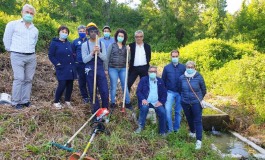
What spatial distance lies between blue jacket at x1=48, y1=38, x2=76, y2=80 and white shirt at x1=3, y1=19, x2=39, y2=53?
0.41m

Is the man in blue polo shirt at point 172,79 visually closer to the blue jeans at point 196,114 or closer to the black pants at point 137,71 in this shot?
the blue jeans at point 196,114

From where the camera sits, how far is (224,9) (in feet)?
92.4

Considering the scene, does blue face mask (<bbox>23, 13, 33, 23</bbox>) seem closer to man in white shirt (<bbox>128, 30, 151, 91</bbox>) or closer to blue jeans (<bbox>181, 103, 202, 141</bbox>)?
man in white shirt (<bbox>128, 30, 151, 91</bbox>)

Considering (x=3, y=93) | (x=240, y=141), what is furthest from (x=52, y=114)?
(x=240, y=141)

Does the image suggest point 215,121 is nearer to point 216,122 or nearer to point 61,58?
point 216,122

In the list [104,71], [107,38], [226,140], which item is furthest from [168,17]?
[104,71]

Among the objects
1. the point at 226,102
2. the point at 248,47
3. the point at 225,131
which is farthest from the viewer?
the point at 248,47

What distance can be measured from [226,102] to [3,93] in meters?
7.30

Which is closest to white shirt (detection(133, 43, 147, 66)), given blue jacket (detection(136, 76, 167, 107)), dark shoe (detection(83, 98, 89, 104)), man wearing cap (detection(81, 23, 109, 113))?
blue jacket (detection(136, 76, 167, 107))

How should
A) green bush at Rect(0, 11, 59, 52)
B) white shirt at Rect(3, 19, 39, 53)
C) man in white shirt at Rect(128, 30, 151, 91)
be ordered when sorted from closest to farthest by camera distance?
white shirt at Rect(3, 19, 39, 53)
man in white shirt at Rect(128, 30, 151, 91)
green bush at Rect(0, 11, 59, 52)

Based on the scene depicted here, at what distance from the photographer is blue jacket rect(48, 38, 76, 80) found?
16.2 ft

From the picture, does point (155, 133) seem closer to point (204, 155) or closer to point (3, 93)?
point (204, 155)

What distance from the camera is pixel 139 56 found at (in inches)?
216

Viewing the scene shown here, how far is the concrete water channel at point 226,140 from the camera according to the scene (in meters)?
5.96
